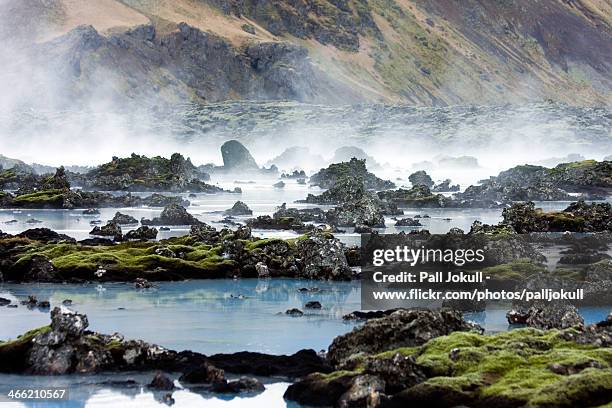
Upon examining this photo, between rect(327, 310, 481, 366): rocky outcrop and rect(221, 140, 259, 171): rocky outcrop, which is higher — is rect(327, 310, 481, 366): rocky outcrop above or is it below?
below

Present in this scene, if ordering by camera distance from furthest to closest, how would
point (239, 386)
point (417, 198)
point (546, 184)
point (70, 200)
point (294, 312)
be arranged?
1. point (546, 184)
2. point (417, 198)
3. point (70, 200)
4. point (294, 312)
5. point (239, 386)

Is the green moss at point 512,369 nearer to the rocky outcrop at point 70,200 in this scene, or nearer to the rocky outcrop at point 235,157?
the rocky outcrop at point 70,200

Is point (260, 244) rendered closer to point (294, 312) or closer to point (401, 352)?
point (294, 312)

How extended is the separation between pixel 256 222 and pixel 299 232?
15.4 feet

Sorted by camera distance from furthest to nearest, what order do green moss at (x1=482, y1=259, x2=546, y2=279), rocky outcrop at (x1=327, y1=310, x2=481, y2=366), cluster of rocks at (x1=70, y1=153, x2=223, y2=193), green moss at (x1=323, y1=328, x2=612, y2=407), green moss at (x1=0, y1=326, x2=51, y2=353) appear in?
1. cluster of rocks at (x1=70, y1=153, x2=223, y2=193)
2. green moss at (x1=482, y1=259, x2=546, y2=279)
3. green moss at (x1=0, y1=326, x2=51, y2=353)
4. rocky outcrop at (x1=327, y1=310, x2=481, y2=366)
5. green moss at (x1=323, y1=328, x2=612, y2=407)

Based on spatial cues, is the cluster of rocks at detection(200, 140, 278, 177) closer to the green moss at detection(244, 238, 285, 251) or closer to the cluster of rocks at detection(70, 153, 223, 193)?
the cluster of rocks at detection(70, 153, 223, 193)

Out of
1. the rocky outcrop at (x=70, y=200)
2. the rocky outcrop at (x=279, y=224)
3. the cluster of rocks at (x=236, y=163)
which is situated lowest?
the rocky outcrop at (x=279, y=224)

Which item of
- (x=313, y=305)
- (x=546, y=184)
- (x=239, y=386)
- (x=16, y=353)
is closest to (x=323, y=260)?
(x=313, y=305)

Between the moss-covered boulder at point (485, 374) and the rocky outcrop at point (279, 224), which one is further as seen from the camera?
the rocky outcrop at point (279, 224)

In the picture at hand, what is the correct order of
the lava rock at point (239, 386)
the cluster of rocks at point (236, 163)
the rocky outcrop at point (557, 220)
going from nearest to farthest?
1. the lava rock at point (239, 386)
2. the rocky outcrop at point (557, 220)
3. the cluster of rocks at point (236, 163)

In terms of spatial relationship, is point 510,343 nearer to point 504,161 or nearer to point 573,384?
point 573,384

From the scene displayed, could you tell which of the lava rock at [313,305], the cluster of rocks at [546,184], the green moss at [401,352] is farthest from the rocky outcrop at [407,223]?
the green moss at [401,352]

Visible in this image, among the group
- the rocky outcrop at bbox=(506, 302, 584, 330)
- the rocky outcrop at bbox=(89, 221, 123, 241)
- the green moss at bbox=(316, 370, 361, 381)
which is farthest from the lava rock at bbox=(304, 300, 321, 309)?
the rocky outcrop at bbox=(89, 221, 123, 241)

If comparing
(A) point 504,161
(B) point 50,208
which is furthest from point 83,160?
(B) point 50,208
